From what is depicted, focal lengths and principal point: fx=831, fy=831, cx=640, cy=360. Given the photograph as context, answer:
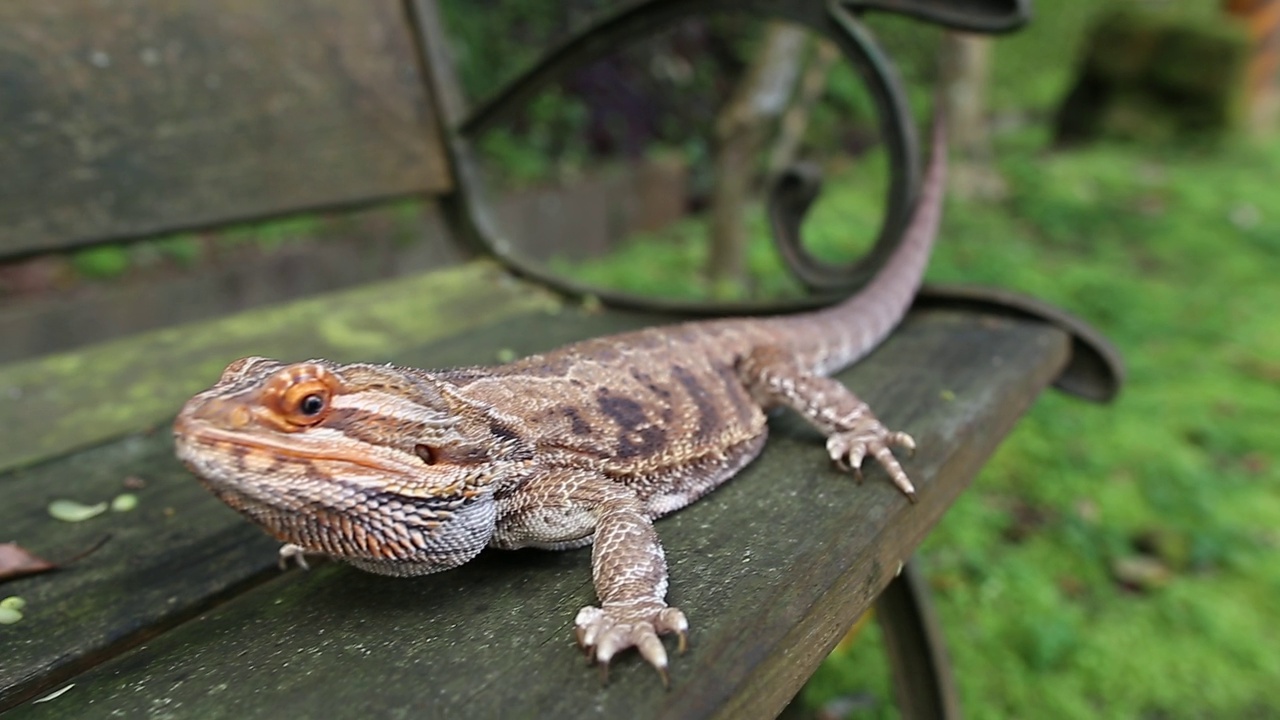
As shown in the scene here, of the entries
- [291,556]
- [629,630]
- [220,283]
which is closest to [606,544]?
[629,630]

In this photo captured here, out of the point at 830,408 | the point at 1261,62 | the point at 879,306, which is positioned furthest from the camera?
the point at 1261,62

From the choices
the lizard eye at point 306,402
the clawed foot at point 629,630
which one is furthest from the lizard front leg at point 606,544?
the lizard eye at point 306,402

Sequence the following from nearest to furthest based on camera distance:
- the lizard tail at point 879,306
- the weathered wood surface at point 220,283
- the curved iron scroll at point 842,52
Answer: the lizard tail at point 879,306, the curved iron scroll at point 842,52, the weathered wood surface at point 220,283

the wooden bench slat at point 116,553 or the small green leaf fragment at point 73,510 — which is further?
the small green leaf fragment at point 73,510

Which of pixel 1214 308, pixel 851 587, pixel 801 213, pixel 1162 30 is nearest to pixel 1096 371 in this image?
pixel 801 213

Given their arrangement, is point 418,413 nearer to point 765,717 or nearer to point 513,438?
point 513,438

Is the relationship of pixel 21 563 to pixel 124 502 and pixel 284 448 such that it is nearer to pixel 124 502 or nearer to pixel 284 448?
pixel 124 502

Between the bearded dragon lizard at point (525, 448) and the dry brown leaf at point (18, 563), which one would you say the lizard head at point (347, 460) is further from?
the dry brown leaf at point (18, 563)
